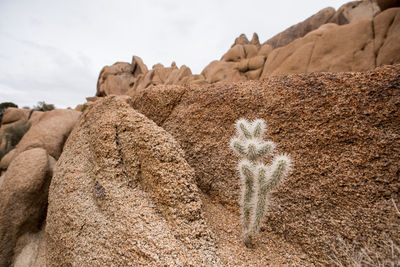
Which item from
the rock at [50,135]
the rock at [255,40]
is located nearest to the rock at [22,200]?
the rock at [50,135]

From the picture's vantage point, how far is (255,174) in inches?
82.7

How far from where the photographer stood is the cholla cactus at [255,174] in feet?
6.54

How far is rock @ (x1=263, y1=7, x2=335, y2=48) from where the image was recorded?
16547 mm

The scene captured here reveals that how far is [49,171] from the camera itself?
4320 mm

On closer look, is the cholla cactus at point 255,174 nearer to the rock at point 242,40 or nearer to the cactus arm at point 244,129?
the cactus arm at point 244,129

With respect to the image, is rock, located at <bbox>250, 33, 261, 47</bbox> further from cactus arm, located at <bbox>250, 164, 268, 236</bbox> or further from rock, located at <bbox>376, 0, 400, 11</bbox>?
cactus arm, located at <bbox>250, 164, 268, 236</bbox>

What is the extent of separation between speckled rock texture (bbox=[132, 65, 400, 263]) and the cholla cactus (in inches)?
19.0

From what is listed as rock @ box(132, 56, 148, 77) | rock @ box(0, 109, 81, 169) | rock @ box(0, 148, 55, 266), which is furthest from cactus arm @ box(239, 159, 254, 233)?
rock @ box(132, 56, 148, 77)

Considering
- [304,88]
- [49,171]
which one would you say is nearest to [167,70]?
[49,171]

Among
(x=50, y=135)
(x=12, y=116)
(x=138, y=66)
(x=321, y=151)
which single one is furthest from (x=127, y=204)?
(x=138, y=66)

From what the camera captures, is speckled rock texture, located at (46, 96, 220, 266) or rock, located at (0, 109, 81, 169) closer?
speckled rock texture, located at (46, 96, 220, 266)

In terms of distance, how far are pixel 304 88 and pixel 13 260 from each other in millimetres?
6760

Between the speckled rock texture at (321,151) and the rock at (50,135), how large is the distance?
15.3 feet

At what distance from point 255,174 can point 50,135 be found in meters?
6.28
